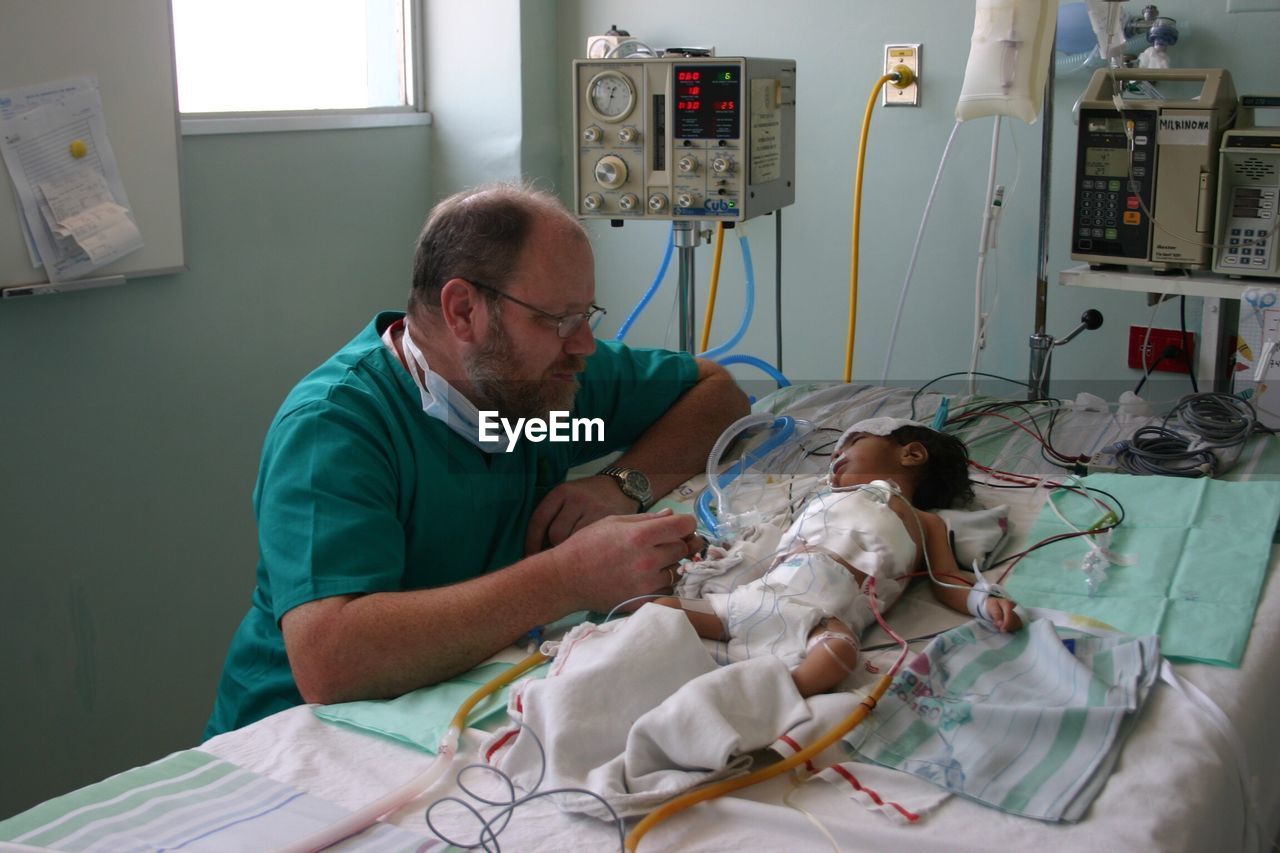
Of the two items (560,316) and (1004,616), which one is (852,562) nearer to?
(1004,616)

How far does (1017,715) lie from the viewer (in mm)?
1269

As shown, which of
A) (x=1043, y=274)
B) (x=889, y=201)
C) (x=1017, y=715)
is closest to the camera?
(x=1017, y=715)

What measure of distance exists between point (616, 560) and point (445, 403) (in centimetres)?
36

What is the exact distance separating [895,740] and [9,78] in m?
1.82

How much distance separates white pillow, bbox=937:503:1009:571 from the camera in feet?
5.74

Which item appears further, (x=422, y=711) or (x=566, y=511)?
(x=566, y=511)

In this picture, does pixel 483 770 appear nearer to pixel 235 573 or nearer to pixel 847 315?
pixel 235 573

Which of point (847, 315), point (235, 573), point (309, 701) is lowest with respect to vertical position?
point (235, 573)

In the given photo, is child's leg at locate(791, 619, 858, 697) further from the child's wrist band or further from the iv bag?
the iv bag

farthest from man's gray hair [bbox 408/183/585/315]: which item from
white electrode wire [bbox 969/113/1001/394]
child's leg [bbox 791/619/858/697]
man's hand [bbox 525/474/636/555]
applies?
white electrode wire [bbox 969/113/1001/394]

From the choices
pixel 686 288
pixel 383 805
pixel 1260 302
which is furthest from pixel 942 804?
pixel 686 288

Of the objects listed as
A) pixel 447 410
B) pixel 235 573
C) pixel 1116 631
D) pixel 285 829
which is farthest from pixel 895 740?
pixel 235 573

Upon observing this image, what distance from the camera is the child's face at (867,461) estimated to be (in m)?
1.94

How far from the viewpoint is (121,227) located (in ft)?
7.63
